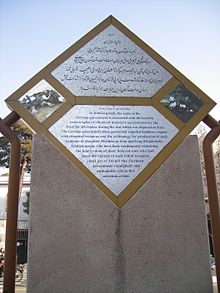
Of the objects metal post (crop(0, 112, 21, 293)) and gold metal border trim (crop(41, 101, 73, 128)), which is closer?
metal post (crop(0, 112, 21, 293))

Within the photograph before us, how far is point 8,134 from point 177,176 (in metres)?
2.29

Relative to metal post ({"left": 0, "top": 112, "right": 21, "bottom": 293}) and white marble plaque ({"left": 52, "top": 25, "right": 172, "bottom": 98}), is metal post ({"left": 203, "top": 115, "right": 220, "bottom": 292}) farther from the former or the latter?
metal post ({"left": 0, "top": 112, "right": 21, "bottom": 293})

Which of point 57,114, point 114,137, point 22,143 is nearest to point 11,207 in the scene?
point 57,114

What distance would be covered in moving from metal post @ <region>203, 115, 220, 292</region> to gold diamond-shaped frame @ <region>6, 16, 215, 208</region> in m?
0.23

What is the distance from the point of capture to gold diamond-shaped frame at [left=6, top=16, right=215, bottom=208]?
3779 millimetres

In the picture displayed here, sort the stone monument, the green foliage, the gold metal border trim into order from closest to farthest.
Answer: the stone monument → the gold metal border trim → the green foliage

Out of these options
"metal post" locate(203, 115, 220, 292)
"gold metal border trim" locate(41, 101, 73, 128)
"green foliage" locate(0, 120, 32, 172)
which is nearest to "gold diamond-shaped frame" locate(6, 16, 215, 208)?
"gold metal border trim" locate(41, 101, 73, 128)

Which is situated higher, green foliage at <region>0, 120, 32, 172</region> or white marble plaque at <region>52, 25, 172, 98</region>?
green foliage at <region>0, 120, 32, 172</region>

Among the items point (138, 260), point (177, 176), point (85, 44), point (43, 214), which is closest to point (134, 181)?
point (177, 176)

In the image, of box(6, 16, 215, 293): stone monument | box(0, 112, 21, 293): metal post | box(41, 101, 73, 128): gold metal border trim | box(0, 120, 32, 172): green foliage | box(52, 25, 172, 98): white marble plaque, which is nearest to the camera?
box(6, 16, 215, 293): stone monument

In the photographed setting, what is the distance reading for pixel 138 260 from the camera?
11.3 ft

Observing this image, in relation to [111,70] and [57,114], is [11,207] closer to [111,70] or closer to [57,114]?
[57,114]

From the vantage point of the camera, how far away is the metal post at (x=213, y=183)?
12.4 ft

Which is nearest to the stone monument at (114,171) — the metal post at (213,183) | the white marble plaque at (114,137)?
the white marble plaque at (114,137)
